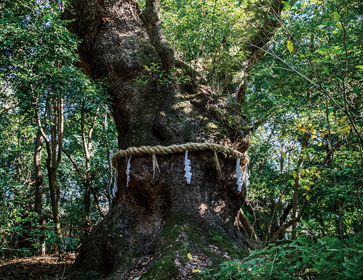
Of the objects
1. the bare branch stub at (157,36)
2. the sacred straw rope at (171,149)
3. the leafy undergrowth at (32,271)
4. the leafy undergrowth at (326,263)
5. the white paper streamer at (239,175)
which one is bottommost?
the leafy undergrowth at (32,271)

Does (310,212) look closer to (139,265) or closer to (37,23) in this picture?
(139,265)

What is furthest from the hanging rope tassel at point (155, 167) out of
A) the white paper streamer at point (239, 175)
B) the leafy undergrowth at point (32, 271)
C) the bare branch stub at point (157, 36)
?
the leafy undergrowth at point (32, 271)

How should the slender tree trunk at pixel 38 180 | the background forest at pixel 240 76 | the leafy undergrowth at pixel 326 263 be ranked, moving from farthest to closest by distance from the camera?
1. the slender tree trunk at pixel 38 180
2. the background forest at pixel 240 76
3. the leafy undergrowth at pixel 326 263

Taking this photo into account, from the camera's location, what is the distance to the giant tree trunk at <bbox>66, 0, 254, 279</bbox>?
2492mm

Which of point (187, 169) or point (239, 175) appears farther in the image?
point (239, 175)

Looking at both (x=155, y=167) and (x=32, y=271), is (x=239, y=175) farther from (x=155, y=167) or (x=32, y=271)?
(x=32, y=271)

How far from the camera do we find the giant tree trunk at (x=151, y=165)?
98.1 inches

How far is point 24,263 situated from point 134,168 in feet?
7.98

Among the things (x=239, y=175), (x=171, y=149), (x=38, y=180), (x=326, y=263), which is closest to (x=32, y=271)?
(x=171, y=149)

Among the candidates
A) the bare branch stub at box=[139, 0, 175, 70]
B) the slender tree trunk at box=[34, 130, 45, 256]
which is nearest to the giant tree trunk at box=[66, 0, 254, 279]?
the bare branch stub at box=[139, 0, 175, 70]

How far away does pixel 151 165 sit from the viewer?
2.82m

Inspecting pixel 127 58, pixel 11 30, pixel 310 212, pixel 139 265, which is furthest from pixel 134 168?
pixel 310 212

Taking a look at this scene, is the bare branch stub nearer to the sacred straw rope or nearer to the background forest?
the background forest

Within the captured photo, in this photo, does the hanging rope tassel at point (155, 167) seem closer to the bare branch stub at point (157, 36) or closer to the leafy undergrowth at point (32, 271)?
the bare branch stub at point (157, 36)
